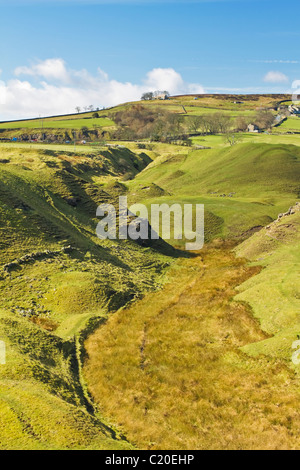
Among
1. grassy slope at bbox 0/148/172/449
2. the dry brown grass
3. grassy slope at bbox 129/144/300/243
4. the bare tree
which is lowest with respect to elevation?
the dry brown grass

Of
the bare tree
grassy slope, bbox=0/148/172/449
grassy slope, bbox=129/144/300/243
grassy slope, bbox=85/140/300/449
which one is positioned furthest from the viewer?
the bare tree

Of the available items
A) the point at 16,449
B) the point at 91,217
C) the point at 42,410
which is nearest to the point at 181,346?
the point at 42,410

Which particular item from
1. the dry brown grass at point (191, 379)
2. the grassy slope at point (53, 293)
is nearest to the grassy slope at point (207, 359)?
the dry brown grass at point (191, 379)

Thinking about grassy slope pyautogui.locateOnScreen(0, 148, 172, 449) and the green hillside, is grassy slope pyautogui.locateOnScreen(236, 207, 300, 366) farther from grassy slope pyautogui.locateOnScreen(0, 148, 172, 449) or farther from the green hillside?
grassy slope pyautogui.locateOnScreen(0, 148, 172, 449)

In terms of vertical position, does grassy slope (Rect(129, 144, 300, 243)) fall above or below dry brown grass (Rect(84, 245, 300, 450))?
above

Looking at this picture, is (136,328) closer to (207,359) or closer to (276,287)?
(207,359)

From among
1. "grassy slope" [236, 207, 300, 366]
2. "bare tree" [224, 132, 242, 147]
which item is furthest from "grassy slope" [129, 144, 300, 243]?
"bare tree" [224, 132, 242, 147]

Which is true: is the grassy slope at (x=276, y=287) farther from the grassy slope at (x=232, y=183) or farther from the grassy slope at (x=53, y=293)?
the grassy slope at (x=53, y=293)
